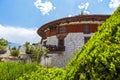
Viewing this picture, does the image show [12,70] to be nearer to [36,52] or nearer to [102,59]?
[102,59]

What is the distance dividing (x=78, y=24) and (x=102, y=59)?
144 feet

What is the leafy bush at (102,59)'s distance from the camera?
3.41 metres

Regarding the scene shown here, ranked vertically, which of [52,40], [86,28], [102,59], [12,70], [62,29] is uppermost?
[62,29]

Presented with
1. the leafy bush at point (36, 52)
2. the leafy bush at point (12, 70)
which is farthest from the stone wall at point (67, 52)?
the leafy bush at point (12, 70)

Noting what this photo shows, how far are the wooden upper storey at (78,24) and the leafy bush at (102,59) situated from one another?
41.1 metres

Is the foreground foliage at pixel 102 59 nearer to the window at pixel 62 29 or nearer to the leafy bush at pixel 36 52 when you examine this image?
the leafy bush at pixel 36 52

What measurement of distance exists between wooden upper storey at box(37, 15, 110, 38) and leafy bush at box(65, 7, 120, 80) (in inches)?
1618

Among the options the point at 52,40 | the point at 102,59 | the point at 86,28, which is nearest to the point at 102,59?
the point at 102,59

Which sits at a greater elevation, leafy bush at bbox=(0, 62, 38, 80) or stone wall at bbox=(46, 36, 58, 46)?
stone wall at bbox=(46, 36, 58, 46)

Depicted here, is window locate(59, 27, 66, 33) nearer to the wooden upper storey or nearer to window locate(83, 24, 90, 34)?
the wooden upper storey

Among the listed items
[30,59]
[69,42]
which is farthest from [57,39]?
[30,59]

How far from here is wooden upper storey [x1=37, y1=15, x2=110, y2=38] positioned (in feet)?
151

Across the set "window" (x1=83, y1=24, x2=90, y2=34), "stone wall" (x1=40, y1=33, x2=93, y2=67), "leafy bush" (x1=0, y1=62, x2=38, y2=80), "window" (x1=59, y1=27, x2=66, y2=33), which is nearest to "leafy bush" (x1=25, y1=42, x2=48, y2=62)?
"stone wall" (x1=40, y1=33, x2=93, y2=67)

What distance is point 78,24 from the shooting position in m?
47.1
